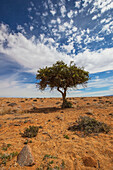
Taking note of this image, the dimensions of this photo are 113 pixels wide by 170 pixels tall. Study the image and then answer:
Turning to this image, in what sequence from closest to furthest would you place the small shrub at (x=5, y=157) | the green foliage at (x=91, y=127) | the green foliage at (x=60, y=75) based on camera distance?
the small shrub at (x=5, y=157) → the green foliage at (x=91, y=127) → the green foliage at (x=60, y=75)

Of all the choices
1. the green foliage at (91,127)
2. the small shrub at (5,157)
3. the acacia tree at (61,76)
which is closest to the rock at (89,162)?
the green foliage at (91,127)

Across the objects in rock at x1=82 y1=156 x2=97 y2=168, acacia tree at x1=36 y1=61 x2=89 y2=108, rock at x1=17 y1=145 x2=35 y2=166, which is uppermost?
acacia tree at x1=36 y1=61 x2=89 y2=108

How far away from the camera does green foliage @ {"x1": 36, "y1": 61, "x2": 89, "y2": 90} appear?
46.9 feet

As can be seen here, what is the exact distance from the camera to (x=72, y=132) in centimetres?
622

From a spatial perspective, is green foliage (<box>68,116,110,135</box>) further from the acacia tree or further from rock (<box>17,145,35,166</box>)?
the acacia tree

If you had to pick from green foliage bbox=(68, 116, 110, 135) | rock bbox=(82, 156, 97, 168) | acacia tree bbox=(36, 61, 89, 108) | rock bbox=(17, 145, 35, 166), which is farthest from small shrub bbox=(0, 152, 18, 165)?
acacia tree bbox=(36, 61, 89, 108)

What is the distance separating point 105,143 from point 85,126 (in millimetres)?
2101

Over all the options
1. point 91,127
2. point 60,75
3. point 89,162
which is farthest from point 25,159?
point 60,75

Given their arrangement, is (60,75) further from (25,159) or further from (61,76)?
(25,159)

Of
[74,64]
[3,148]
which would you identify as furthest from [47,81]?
[3,148]

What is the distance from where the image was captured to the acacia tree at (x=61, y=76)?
563 inches

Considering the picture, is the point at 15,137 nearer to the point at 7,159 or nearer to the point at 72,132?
the point at 7,159

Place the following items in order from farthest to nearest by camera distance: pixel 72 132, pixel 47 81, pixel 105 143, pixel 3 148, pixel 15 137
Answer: pixel 47 81, pixel 72 132, pixel 15 137, pixel 105 143, pixel 3 148

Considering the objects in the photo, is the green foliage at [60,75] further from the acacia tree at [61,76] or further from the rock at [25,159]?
the rock at [25,159]
